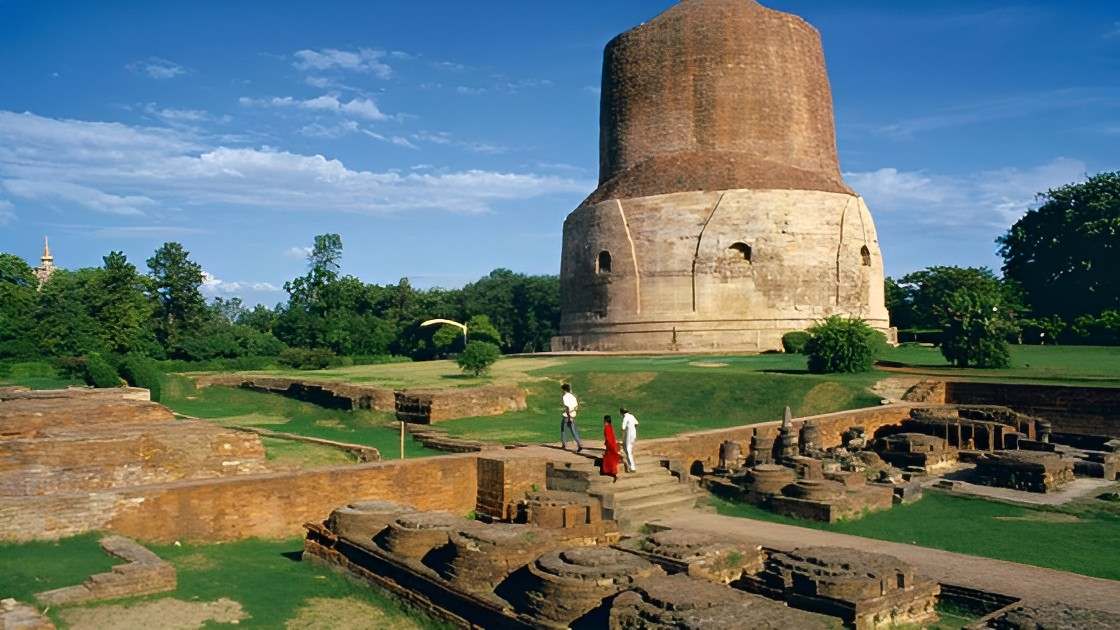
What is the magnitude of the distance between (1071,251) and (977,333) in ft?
75.4

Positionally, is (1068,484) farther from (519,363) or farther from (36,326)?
(36,326)

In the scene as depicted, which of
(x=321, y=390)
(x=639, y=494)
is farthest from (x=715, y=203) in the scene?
(x=639, y=494)

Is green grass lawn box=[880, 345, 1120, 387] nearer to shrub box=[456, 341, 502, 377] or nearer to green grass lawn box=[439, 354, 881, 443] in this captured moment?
green grass lawn box=[439, 354, 881, 443]

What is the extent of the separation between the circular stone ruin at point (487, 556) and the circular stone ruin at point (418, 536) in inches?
12.7

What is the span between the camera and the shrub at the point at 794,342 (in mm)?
22422

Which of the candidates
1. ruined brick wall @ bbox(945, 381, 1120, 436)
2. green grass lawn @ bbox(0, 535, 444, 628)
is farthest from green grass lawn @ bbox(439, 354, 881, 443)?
green grass lawn @ bbox(0, 535, 444, 628)

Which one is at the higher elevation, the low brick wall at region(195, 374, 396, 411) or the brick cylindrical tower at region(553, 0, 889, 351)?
the brick cylindrical tower at region(553, 0, 889, 351)

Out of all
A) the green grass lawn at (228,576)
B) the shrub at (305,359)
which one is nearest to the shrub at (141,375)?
the shrub at (305,359)

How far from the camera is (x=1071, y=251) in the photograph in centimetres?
3584

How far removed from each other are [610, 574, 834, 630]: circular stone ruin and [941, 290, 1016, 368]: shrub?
1403cm

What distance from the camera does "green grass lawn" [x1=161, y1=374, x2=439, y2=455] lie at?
39.0 ft

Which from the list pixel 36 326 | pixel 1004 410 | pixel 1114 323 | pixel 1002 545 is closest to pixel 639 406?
pixel 1004 410

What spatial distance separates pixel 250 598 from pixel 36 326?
24.8 metres

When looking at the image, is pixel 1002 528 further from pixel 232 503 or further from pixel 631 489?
pixel 232 503
